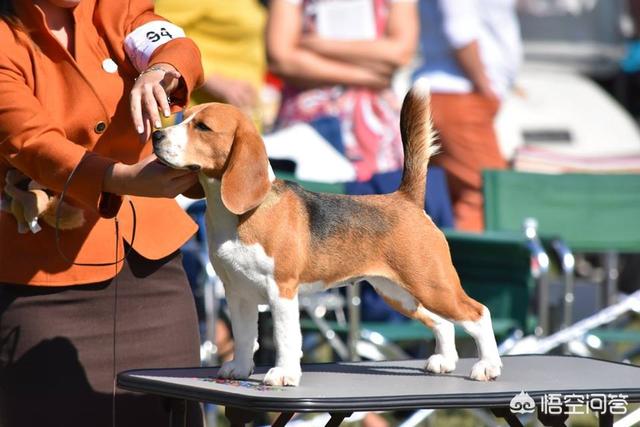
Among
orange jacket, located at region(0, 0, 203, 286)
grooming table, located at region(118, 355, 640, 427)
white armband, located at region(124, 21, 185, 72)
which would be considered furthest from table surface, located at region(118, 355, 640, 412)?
white armband, located at region(124, 21, 185, 72)

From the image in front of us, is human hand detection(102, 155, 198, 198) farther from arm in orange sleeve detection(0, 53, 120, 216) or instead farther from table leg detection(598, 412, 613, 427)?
table leg detection(598, 412, 613, 427)

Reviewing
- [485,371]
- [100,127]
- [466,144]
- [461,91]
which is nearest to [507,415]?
[485,371]

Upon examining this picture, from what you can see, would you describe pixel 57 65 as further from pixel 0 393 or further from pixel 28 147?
pixel 0 393

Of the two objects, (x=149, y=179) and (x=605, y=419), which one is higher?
Answer: (x=149, y=179)

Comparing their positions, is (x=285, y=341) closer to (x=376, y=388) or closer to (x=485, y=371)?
(x=376, y=388)

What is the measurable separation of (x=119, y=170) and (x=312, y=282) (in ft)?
1.36

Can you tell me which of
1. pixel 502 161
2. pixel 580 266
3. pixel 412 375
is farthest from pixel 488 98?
pixel 412 375

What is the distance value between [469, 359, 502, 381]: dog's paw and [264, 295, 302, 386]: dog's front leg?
1.23 feet

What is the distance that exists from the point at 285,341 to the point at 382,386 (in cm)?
21

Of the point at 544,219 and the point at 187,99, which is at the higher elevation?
the point at 187,99

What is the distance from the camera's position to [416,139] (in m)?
2.46

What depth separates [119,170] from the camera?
2.17 meters

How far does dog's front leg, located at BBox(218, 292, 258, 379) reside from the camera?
88.9 inches

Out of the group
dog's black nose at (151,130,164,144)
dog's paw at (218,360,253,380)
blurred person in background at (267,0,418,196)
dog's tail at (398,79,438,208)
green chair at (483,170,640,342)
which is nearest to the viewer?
dog's black nose at (151,130,164,144)
